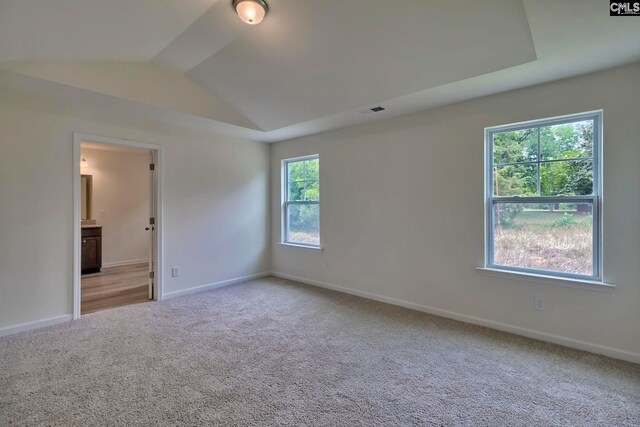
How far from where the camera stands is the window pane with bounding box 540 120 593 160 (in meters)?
2.72

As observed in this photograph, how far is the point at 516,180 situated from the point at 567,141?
0.52m

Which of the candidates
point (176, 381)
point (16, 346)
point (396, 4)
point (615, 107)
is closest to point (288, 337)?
point (176, 381)

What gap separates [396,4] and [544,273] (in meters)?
2.77

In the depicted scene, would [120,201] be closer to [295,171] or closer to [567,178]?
[295,171]

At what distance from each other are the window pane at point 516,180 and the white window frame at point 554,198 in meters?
0.05

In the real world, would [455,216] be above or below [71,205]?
below

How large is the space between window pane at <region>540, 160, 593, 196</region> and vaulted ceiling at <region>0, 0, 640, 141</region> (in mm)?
802

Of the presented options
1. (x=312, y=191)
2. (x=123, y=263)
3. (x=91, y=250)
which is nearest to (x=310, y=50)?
(x=312, y=191)

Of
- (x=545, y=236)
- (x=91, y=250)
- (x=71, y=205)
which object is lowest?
(x=91, y=250)

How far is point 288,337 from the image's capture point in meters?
2.94

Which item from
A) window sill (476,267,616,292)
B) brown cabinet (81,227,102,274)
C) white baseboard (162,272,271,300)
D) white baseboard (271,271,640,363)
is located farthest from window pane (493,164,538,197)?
brown cabinet (81,227,102,274)

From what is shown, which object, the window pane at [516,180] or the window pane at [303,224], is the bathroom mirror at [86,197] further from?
the window pane at [516,180]

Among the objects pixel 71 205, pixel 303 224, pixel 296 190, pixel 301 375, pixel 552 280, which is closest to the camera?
pixel 301 375

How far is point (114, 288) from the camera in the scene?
15.4 feet
